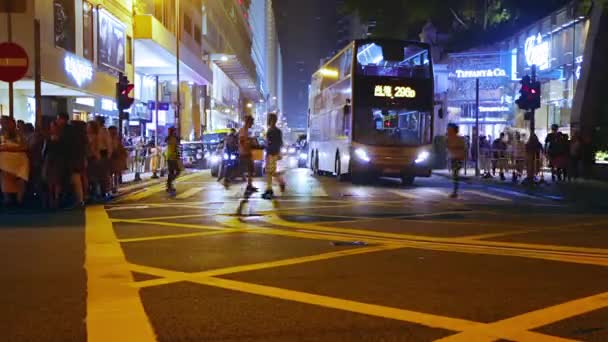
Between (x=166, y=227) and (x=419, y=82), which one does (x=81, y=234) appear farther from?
(x=419, y=82)

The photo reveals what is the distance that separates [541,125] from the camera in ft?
109

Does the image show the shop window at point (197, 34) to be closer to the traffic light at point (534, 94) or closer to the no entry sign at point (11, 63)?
the traffic light at point (534, 94)

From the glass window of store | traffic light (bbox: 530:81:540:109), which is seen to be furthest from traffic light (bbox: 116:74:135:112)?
the glass window of store

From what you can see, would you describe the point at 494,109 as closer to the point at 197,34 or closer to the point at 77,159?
the point at 197,34

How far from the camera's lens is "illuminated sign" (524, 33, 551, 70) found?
1212 inches

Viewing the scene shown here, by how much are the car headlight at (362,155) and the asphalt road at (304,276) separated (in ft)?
30.6

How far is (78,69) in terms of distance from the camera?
24094 millimetres

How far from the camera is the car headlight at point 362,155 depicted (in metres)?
22.7

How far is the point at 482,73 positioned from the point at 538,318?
36.3 meters

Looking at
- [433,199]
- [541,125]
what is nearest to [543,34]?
[541,125]

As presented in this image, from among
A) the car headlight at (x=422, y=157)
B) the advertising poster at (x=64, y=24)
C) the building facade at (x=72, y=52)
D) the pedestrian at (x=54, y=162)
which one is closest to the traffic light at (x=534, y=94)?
the car headlight at (x=422, y=157)

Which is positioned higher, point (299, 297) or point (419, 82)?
point (419, 82)

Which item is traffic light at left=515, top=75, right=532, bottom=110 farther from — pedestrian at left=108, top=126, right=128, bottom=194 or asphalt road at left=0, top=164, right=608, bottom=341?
pedestrian at left=108, top=126, right=128, bottom=194

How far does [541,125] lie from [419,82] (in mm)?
12828
